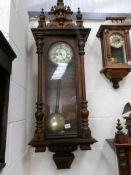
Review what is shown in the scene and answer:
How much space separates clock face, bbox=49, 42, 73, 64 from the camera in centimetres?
117

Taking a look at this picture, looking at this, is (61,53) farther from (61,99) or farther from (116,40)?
(116,40)

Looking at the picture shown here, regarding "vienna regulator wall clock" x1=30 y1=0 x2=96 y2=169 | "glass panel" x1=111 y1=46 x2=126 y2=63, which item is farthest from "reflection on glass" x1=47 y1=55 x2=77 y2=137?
"glass panel" x1=111 y1=46 x2=126 y2=63

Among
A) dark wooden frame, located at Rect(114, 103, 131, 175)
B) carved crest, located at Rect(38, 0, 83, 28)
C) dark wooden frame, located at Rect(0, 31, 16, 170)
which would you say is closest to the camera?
dark wooden frame, located at Rect(0, 31, 16, 170)

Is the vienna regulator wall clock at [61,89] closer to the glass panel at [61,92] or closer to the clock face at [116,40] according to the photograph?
the glass panel at [61,92]

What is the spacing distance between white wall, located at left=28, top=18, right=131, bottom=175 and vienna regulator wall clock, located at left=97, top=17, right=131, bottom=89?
72mm

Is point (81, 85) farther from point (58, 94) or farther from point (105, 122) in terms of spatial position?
point (105, 122)

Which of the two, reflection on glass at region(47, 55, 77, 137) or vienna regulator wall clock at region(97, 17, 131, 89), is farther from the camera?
vienna regulator wall clock at region(97, 17, 131, 89)

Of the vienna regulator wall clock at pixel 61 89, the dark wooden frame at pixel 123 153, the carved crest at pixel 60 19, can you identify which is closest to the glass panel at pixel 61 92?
the vienna regulator wall clock at pixel 61 89

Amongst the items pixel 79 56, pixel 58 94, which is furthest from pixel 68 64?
pixel 58 94

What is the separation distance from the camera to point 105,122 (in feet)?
4.14

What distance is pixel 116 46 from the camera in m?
1.27

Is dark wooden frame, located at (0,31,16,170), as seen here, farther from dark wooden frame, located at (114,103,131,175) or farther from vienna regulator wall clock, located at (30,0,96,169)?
dark wooden frame, located at (114,103,131,175)

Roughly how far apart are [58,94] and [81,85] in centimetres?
15

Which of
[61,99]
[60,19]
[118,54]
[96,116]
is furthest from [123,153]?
[60,19]
